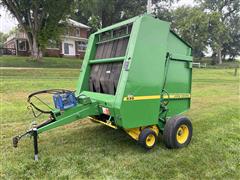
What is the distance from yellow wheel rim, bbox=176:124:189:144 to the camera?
4473 millimetres

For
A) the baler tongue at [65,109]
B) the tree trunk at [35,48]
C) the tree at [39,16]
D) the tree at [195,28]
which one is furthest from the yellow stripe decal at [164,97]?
the tree at [195,28]

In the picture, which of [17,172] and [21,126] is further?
[21,126]

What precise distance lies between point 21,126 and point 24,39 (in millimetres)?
31772

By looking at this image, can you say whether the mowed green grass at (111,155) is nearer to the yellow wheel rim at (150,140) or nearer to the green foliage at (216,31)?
the yellow wheel rim at (150,140)

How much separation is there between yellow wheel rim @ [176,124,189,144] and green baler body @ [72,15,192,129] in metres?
0.35

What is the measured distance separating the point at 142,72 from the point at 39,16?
865 inches

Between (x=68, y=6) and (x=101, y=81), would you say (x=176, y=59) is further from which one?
(x=68, y=6)

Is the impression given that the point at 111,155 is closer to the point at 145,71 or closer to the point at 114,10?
the point at 145,71

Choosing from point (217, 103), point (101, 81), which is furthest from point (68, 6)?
point (101, 81)

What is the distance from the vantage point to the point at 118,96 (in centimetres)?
387

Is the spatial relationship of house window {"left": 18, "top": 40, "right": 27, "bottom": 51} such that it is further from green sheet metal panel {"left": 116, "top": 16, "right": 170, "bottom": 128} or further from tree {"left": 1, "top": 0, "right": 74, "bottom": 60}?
green sheet metal panel {"left": 116, "top": 16, "right": 170, "bottom": 128}

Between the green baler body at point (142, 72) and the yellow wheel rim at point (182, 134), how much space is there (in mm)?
348

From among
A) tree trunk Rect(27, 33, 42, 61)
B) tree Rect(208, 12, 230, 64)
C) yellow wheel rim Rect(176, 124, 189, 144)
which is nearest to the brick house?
tree trunk Rect(27, 33, 42, 61)

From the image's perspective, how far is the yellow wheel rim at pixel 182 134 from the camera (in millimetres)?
4473
